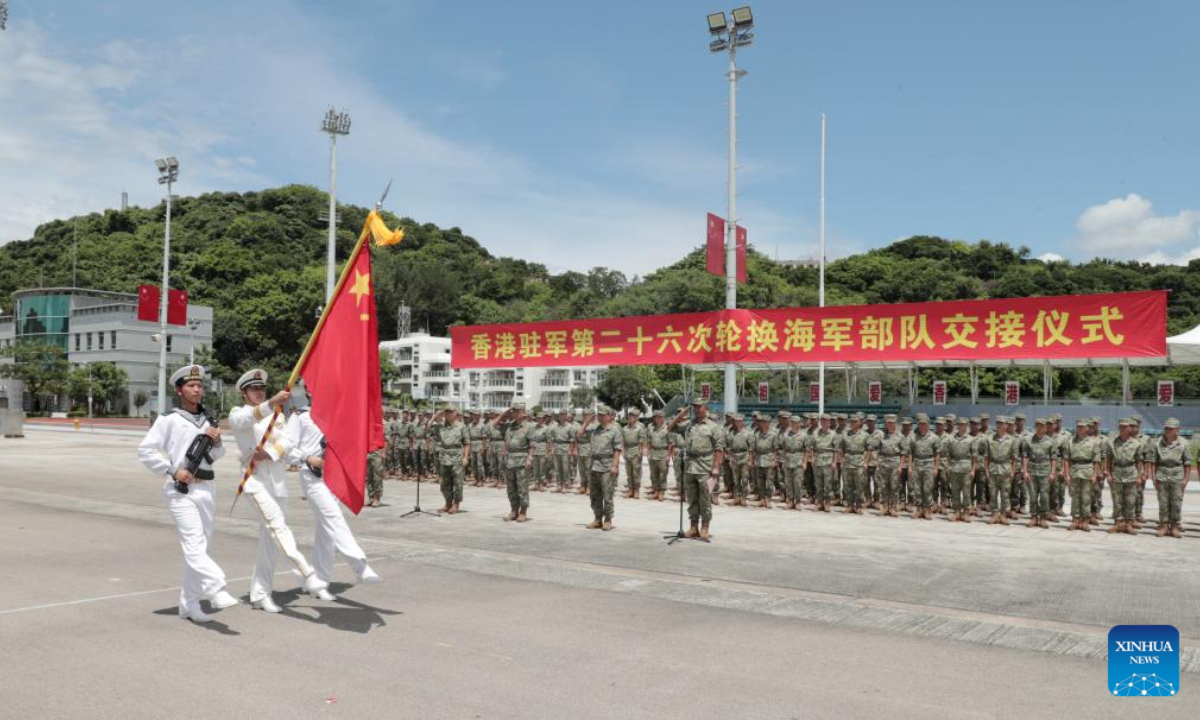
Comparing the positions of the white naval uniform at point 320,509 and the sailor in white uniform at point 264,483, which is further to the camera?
the white naval uniform at point 320,509

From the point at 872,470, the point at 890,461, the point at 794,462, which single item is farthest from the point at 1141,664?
the point at 872,470

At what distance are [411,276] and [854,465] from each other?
275 feet

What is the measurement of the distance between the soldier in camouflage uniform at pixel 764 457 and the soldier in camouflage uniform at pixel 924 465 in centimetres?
257

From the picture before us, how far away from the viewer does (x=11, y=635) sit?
21.0ft

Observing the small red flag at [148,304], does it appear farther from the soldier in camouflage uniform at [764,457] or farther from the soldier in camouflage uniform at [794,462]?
the soldier in camouflage uniform at [794,462]

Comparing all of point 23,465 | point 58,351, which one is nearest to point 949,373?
point 23,465

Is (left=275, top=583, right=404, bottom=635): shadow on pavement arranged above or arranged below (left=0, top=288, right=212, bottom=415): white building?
below

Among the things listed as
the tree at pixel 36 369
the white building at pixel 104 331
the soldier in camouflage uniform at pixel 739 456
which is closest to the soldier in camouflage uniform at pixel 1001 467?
the soldier in camouflage uniform at pixel 739 456

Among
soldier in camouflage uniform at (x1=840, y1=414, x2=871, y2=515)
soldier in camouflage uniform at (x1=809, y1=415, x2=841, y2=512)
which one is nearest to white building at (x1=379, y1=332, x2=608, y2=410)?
soldier in camouflage uniform at (x1=809, y1=415, x2=841, y2=512)

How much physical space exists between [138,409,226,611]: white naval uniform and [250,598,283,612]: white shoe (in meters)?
0.47

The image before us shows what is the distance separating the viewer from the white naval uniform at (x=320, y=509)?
7250mm

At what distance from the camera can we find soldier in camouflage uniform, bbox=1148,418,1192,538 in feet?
42.7

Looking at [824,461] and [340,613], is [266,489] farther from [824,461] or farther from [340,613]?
[824,461]

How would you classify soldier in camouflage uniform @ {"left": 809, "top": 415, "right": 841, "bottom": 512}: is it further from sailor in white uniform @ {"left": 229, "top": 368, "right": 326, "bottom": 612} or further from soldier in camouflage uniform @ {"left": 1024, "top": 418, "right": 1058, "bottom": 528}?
sailor in white uniform @ {"left": 229, "top": 368, "right": 326, "bottom": 612}
